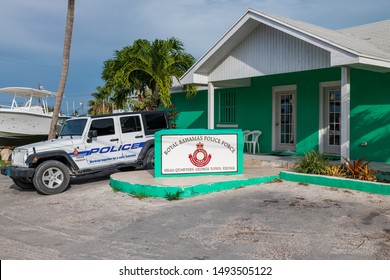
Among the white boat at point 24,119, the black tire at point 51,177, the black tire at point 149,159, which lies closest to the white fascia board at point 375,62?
the black tire at point 149,159

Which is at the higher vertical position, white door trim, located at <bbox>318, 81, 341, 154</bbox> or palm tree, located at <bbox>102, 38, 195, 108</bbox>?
palm tree, located at <bbox>102, 38, 195, 108</bbox>

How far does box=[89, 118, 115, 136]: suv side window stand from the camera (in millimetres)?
10172

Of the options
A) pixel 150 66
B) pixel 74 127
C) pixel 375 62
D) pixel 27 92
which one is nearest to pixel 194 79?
pixel 150 66

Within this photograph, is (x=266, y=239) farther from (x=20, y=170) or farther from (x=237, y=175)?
(x=20, y=170)

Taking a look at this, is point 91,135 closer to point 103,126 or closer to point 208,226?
point 103,126

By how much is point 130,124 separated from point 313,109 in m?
5.70

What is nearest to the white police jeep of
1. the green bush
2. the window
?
the green bush

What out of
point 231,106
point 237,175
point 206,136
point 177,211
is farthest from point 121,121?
point 231,106

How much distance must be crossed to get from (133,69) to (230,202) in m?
8.74

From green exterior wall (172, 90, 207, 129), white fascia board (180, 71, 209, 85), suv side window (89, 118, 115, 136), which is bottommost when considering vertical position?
suv side window (89, 118, 115, 136)

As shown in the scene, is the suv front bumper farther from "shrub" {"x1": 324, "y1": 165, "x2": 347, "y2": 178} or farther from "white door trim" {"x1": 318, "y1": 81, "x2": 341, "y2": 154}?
"white door trim" {"x1": 318, "y1": 81, "x2": 341, "y2": 154}

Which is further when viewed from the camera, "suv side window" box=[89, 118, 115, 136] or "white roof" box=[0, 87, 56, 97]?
"white roof" box=[0, 87, 56, 97]

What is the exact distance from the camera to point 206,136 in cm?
960
